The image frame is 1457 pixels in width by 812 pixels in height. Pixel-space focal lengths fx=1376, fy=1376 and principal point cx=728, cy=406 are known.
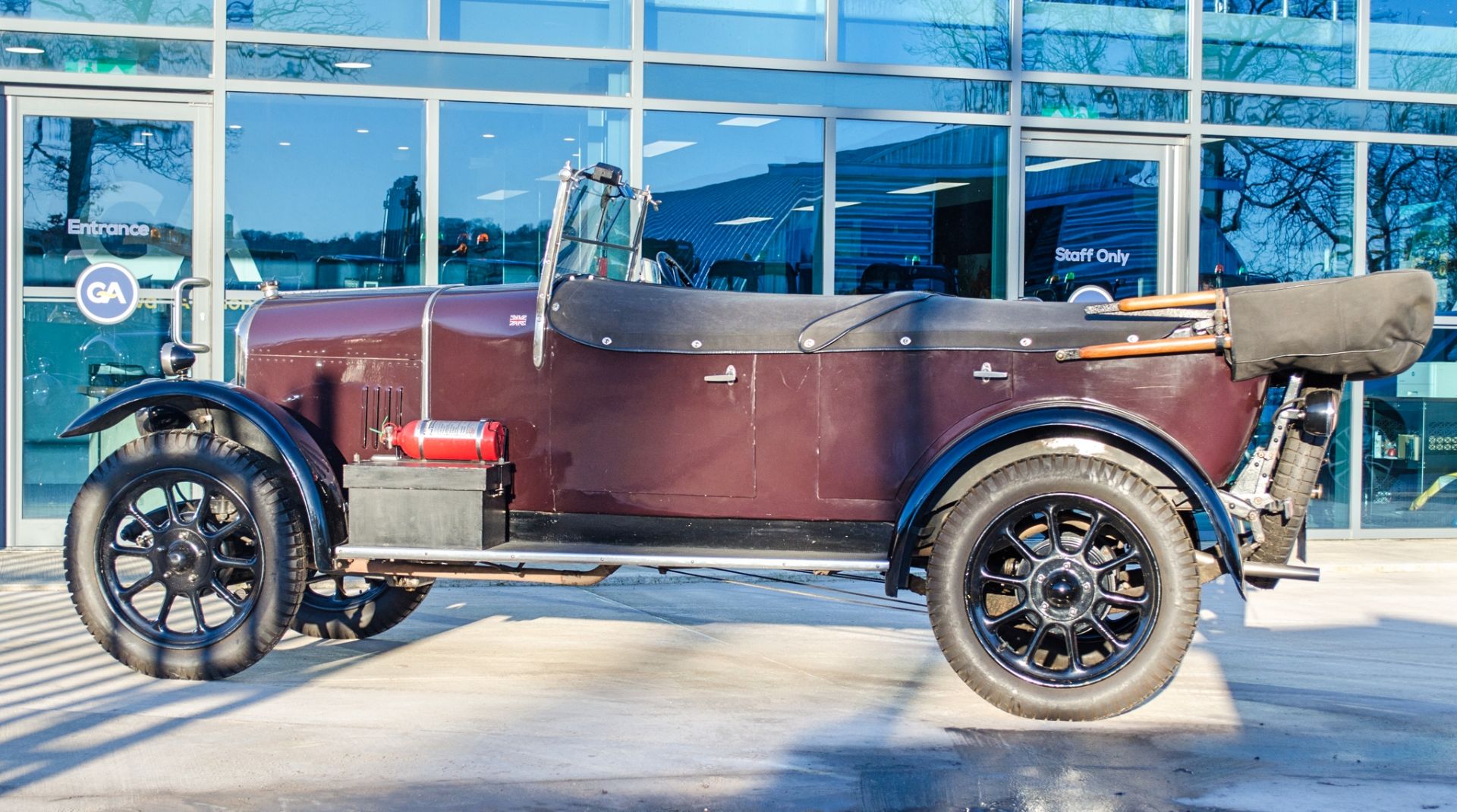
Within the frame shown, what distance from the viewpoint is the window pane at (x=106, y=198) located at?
9.09m

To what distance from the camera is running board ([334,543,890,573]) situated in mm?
4699

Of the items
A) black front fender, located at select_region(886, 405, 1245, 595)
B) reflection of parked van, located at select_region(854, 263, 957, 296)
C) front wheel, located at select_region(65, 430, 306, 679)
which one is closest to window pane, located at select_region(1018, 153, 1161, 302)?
reflection of parked van, located at select_region(854, 263, 957, 296)

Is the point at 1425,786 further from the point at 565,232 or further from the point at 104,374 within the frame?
the point at 104,374

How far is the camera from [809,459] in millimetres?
4891

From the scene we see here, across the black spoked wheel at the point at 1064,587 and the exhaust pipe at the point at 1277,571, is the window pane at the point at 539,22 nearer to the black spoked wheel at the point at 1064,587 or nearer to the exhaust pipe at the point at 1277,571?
the black spoked wheel at the point at 1064,587

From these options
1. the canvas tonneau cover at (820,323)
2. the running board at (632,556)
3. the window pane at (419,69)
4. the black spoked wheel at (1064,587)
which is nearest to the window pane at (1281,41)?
the window pane at (419,69)

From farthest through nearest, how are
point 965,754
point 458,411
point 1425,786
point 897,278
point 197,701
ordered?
point 897,278 → point 458,411 → point 197,701 → point 965,754 → point 1425,786

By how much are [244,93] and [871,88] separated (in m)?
4.29

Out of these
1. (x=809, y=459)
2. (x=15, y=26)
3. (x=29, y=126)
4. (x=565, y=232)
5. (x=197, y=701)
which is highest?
(x=15, y=26)

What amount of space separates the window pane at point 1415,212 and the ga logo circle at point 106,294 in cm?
892

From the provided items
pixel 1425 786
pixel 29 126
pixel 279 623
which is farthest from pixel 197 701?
pixel 29 126

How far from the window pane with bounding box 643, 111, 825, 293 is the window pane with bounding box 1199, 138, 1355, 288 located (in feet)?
9.83

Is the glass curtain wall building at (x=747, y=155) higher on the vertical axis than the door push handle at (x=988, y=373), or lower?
higher

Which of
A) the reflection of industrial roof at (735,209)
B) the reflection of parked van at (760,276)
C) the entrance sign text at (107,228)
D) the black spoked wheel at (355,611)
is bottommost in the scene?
the black spoked wheel at (355,611)
